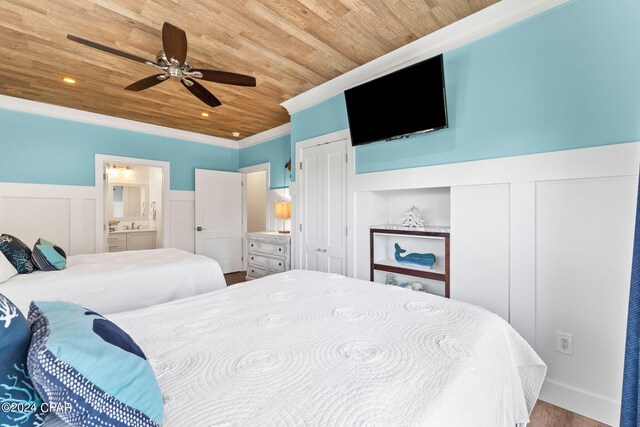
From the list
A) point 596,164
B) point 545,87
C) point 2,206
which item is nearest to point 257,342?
point 596,164

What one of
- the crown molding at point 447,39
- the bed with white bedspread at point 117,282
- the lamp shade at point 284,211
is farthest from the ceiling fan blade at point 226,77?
the lamp shade at point 284,211

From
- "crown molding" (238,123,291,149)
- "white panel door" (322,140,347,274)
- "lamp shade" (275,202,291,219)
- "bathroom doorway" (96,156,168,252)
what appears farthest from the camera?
"bathroom doorway" (96,156,168,252)

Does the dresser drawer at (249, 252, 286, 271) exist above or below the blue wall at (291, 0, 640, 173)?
below

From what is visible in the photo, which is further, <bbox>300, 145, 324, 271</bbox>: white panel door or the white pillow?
<bbox>300, 145, 324, 271</bbox>: white panel door

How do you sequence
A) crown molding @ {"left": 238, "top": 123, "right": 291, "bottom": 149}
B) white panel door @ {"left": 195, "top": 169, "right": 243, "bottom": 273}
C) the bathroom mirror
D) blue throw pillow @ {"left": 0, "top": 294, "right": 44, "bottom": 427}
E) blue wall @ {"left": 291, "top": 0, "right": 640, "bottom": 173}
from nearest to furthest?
blue throw pillow @ {"left": 0, "top": 294, "right": 44, "bottom": 427}, blue wall @ {"left": 291, "top": 0, "right": 640, "bottom": 173}, crown molding @ {"left": 238, "top": 123, "right": 291, "bottom": 149}, white panel door @ {"left": 195, "top": 169, "right": 243, "bottom": 273}, the bathroom mirror

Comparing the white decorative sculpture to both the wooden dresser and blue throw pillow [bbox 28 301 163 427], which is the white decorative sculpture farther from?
blue throw pillow [bbox 28 301 163 427]

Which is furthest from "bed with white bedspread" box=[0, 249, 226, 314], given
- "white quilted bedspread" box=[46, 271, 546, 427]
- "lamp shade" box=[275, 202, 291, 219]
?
"lamp shade" box=[275, 202, 291, 219]

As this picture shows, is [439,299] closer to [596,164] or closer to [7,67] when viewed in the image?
[596,164]

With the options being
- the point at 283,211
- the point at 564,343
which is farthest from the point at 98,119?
the point at 564,343

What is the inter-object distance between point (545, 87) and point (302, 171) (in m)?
2.37

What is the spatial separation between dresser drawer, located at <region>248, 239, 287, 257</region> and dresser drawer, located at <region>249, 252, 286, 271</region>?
81 millimetres

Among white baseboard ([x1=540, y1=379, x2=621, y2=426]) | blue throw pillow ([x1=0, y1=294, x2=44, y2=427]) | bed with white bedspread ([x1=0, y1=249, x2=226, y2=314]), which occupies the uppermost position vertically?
blue throw pillow ([x1=0, y1=294, x2=44, y2=427])

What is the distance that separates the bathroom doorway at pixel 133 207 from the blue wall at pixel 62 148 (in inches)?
38.4

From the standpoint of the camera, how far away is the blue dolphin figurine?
8.32 feet
